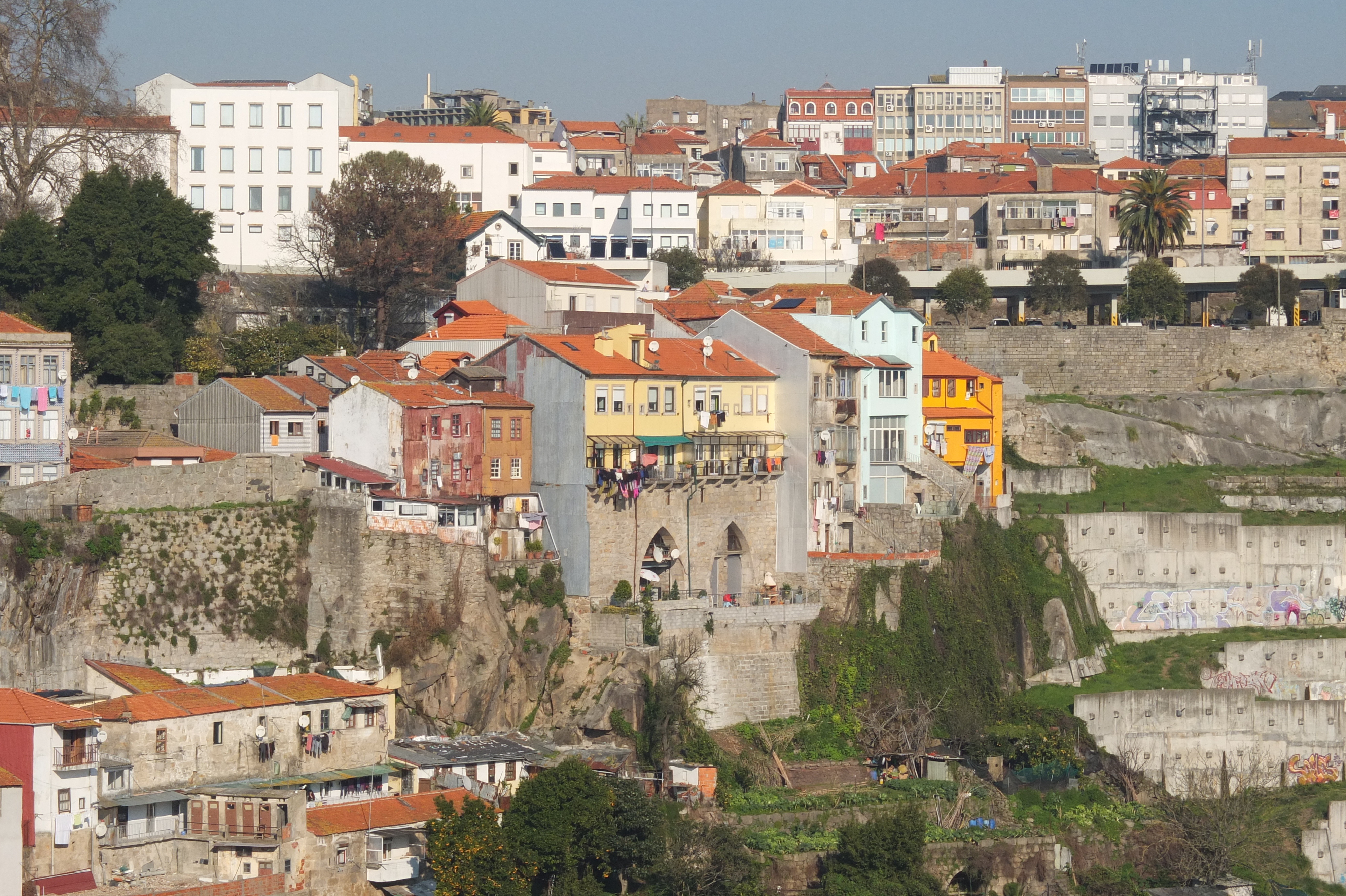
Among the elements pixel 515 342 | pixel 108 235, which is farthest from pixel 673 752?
pixel 108 235

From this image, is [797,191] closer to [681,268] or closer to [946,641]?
[681,268]

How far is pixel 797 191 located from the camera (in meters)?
111

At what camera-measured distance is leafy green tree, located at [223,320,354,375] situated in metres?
67.4

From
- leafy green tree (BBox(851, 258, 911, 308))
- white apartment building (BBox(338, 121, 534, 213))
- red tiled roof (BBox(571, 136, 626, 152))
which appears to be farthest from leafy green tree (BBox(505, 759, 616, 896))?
red tiled roof (BBox(571, 136, 626, 152))

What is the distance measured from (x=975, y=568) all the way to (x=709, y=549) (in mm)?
9214

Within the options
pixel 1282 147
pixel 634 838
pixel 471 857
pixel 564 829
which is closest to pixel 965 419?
pixel 634 838

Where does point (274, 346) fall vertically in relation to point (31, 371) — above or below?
above

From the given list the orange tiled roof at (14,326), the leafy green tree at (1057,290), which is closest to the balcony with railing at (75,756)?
the orange tiled roof at (14,326)

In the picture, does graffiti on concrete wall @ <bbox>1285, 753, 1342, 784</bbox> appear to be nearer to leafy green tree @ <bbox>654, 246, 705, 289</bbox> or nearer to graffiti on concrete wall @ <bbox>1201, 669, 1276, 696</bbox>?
graffiti on concrete wall @ <bbox>1201, 669, 1276, 696</bbox>

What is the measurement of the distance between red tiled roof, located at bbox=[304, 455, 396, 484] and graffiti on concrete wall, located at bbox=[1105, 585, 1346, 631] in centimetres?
2738

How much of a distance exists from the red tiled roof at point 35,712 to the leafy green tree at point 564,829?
9.95 meters

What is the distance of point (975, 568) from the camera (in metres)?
65.8

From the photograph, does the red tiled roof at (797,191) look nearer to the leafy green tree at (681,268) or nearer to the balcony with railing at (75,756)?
the leafy green tree at (681,268)

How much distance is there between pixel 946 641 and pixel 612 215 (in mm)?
43835
